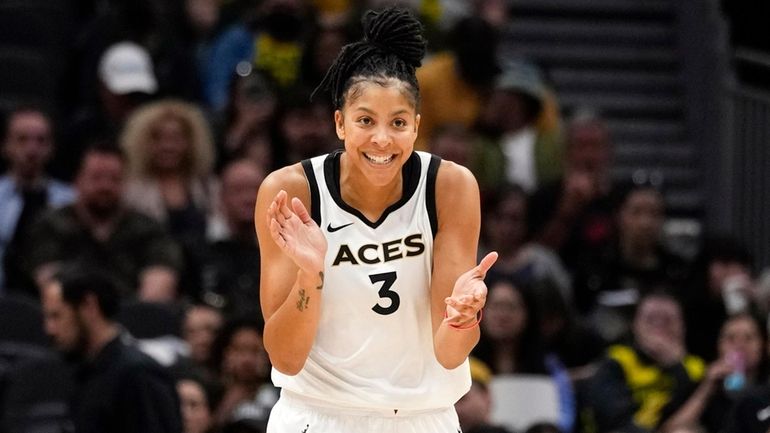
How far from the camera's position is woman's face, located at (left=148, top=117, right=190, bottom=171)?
33.7ft

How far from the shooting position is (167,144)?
10.3 metres

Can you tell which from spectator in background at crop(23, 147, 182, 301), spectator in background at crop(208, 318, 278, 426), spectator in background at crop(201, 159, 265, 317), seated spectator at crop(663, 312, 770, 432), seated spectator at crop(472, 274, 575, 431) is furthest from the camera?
spectator in background at crop(201, 159, 265, 317)

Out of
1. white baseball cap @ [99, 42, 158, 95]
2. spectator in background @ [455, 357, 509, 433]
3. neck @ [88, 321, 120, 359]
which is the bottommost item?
spectator in background @ [455, 357, 509, 433]

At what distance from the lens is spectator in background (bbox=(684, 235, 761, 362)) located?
10094mm

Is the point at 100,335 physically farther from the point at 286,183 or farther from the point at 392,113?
the point at 392,113

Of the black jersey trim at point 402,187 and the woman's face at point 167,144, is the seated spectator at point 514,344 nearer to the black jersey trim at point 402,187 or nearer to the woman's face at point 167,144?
the woman's face at point 167,144

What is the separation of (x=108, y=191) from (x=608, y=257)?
11.1 feet

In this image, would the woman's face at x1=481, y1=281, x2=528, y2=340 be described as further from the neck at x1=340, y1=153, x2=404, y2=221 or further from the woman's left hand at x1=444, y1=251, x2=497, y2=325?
the woman's left hand at x1=444, y1=251, x2=497, y2=325

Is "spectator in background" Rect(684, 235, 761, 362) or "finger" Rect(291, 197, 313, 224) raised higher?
"finger" Rect(291, 197, 313, 224)

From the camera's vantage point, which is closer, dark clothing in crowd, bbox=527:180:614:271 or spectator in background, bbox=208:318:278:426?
spectator in background, bbox=208:318:278:426

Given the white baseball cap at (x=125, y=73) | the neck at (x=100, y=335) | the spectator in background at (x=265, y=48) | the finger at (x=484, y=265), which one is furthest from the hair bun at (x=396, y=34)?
the spectator in background at (x=265, y=48)

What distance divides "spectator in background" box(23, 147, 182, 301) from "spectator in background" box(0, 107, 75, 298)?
0.27 metres

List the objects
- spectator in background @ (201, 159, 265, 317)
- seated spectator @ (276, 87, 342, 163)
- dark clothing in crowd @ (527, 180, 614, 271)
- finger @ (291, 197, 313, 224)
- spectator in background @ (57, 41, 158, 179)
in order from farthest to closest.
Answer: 1. spectator in background @ (57, 41, 158, 179)
2. dark clothing in crowd @ (527, 180, 614, 271)
3. seated spectator @ (276, 87, 342, 163)
4. spectator in background @ (201, 159, 265, 317)
5. finger @ (291, 197, 313, 224)

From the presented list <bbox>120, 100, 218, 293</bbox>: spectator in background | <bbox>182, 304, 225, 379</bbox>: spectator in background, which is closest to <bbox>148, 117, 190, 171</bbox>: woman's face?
<bbox>120, 100, 218, 293</bbox>: spectator in background
